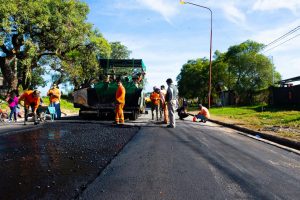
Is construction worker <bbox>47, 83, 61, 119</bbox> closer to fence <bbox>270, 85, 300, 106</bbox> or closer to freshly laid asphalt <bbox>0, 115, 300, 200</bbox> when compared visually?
freshly laid asphalt <bbox>0, 115, 300, 200</bbox>

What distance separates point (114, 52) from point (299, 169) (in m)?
75.8

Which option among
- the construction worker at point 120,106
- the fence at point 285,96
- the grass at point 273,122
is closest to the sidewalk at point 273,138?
the grass at point 273,122

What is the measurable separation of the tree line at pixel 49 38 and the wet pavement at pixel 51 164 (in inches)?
642

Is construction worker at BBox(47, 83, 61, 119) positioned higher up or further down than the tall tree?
further down

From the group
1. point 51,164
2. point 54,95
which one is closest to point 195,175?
A: point 51,164

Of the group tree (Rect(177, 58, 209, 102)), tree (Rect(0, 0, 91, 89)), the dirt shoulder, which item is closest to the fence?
the dirt shoulder

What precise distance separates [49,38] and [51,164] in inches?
1028

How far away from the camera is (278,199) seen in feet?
14.1

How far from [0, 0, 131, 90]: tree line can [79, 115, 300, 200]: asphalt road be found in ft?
58.2

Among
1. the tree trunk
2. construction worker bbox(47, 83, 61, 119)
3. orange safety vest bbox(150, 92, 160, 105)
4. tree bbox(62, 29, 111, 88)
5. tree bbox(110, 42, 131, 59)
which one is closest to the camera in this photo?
construction worker bbox(47, 83, 61, 119)

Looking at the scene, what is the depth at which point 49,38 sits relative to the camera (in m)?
30.4

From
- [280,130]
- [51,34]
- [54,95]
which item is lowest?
[280,130]

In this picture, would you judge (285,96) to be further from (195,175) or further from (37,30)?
(195,175)

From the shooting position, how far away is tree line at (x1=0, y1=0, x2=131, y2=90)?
27.3m
